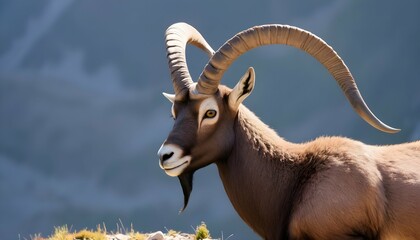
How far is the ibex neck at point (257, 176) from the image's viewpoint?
949 cm

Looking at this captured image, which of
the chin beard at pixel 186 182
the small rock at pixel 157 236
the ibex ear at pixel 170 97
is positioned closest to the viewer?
the chin beard at pixel 186 182

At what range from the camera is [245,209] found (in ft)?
31.7

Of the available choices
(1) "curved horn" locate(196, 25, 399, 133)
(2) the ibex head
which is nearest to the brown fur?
(2) the ibex head

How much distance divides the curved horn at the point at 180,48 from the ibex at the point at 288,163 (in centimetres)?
3

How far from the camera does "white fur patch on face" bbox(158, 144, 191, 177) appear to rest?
29.5 ft

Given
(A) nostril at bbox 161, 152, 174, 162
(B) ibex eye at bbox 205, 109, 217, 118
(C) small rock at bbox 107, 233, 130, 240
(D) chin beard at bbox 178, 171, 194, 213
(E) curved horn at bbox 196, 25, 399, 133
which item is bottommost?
(D) chin beard at bbox 178, 171, 194, 213

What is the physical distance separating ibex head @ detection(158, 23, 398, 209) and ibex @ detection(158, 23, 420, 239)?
13 millimetres

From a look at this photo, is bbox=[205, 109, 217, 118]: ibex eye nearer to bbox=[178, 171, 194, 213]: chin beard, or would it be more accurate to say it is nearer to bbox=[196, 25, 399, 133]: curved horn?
bbox=[196, 25, 399, 133]: curved horn

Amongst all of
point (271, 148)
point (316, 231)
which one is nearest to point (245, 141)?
point (271, 148)

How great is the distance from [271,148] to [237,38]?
4.99ft

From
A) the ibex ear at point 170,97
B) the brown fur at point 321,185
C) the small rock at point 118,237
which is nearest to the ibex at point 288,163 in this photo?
the brown fur at point 321,185

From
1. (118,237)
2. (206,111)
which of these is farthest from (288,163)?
(118,237)

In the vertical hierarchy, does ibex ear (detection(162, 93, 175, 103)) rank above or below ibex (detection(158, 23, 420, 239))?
above

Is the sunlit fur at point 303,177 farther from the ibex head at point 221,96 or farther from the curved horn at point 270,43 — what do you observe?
the curved horn at point 270,43
